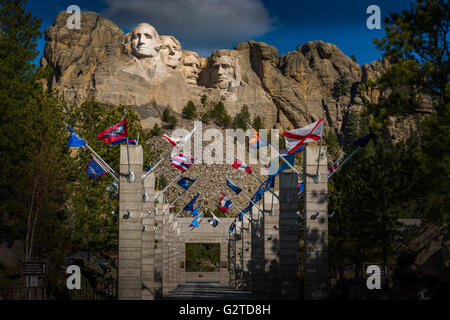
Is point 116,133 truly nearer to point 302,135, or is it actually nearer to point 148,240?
point 302,135

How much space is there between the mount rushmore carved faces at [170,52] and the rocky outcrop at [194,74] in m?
0.28

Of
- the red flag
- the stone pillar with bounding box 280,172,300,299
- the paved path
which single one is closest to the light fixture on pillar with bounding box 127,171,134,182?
the red flag

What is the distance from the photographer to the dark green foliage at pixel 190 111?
161m

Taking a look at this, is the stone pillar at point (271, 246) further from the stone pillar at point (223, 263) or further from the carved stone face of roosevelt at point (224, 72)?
the carved stone face of roosevelt at point (224, 72)

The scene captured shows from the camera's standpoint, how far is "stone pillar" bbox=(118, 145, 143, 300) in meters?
25.9

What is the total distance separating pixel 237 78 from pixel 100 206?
143 metres

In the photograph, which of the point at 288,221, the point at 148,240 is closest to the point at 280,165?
the point at 288,221

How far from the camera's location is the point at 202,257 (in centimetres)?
10631

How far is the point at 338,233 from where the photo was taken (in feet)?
125

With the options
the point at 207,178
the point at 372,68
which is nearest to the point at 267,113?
the point at 372,68

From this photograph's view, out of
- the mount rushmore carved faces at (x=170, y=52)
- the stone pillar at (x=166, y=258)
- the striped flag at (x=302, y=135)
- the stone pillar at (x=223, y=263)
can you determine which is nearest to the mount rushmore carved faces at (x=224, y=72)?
the mount rushmore carved faces at (x=170, y=52)
